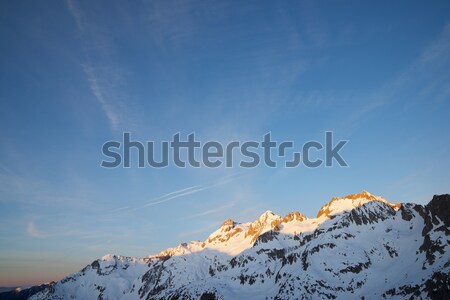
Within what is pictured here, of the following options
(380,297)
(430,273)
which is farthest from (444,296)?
(380,297)

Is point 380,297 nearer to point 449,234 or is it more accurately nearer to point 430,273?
point 430,273

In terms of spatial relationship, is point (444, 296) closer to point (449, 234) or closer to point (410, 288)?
point (410, 288)

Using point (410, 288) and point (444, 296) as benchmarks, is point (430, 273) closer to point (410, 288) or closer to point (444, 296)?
point (410, 288)

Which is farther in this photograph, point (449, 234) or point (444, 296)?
point (449, 234)

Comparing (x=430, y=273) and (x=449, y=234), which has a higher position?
(x=449, y=234)

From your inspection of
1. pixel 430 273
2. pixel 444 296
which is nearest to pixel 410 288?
pixel 430 273

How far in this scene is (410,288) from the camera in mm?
178875

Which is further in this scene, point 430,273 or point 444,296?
point 430,273

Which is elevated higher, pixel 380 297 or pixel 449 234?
pixel 449 234

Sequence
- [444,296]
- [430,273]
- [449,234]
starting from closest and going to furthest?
[444,296]
[430,273]
[449,234]

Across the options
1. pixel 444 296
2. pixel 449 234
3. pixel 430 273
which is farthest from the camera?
pixel 449 234

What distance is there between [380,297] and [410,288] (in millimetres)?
21831

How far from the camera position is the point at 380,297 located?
19612 cm

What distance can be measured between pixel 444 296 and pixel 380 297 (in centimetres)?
5161
